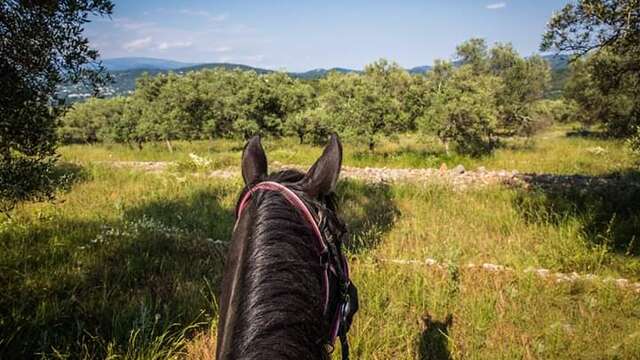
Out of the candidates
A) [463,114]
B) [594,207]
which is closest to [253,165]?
[594,207]

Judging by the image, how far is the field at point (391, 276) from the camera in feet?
11.5

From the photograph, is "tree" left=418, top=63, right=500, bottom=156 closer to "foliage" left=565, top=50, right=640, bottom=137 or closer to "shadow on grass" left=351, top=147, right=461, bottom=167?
"shadow on grass" left=351, top=147, right=461, bottom=167

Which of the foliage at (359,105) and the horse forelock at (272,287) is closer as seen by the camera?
the horse forelock at (272,287)

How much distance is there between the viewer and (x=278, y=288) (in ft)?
4.32

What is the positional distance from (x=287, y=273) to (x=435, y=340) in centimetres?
288

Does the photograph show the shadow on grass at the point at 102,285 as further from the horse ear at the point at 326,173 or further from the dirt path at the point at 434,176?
the dirt path at the point at 434,176

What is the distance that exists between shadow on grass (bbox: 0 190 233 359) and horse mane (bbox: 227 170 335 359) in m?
2.30

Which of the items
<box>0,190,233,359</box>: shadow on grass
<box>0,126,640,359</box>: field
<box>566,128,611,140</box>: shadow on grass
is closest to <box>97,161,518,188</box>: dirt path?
<box>0,126,640,359</box>: field

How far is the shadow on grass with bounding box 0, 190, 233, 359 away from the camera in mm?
3350

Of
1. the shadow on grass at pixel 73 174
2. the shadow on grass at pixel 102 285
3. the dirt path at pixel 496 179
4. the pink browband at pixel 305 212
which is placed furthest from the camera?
the shadow on grass at pixel 73 174

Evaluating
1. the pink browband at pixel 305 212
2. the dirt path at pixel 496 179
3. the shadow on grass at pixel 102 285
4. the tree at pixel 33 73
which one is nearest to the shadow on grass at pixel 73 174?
the dirt path at pixel 496 179

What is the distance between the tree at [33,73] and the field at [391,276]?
2.61 ft

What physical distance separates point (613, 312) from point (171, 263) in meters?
5.47

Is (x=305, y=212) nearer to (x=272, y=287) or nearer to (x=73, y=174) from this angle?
(x=272, y=287)
